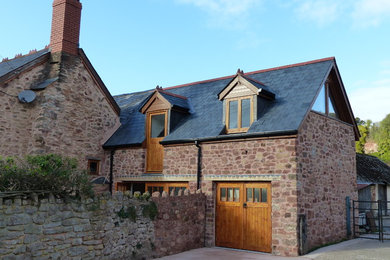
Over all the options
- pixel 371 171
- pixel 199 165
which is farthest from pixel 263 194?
pixel 371 171

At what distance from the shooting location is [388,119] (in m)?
49.4

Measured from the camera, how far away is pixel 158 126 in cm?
1570

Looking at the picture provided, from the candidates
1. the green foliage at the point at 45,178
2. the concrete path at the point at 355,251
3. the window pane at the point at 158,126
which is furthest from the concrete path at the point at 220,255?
the window pane at the point at 158,126

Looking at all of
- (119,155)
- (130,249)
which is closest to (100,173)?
(119,155)

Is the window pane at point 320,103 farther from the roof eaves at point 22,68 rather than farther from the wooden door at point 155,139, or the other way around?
the roof eaves at point 22,68

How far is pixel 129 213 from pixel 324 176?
7.29 m

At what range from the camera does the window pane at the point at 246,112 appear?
1325 cm

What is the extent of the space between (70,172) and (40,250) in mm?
1887

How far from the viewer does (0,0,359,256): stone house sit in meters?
11.8

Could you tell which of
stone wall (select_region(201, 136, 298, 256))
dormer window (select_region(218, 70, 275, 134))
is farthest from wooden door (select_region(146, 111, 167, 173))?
dormer window (select_region(218, 70, 275, 134))

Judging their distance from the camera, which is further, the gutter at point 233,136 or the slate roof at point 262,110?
the slate roof at point 262,110

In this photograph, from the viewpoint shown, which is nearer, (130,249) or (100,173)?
(130,249)

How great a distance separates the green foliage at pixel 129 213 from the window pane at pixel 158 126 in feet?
18.1

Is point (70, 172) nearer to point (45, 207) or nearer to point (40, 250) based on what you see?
point (45, 207)
